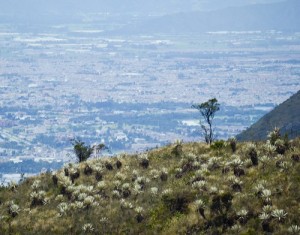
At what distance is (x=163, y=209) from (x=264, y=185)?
15.3 ft

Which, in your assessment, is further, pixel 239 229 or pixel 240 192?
pixel 240 192

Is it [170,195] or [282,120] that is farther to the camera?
[282,120]

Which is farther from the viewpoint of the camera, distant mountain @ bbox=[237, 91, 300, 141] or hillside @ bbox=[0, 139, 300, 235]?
distant mountain @ bbox=[237, 91, 300, 141]

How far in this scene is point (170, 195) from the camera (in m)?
29.7

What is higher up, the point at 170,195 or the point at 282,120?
the point at 170,195

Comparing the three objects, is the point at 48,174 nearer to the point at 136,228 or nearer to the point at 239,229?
the point at 136,228

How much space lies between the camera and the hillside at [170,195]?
26.7 metres

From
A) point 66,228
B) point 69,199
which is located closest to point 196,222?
point 66,228

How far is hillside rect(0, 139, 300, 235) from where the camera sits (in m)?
26.7

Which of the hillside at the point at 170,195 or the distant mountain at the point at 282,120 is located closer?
the hillside at the point at 170,195

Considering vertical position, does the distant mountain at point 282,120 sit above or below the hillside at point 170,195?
below

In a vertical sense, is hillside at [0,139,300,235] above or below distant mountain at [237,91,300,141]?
above

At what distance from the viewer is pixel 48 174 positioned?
38688 millimetres

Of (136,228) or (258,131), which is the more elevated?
(136,228)
